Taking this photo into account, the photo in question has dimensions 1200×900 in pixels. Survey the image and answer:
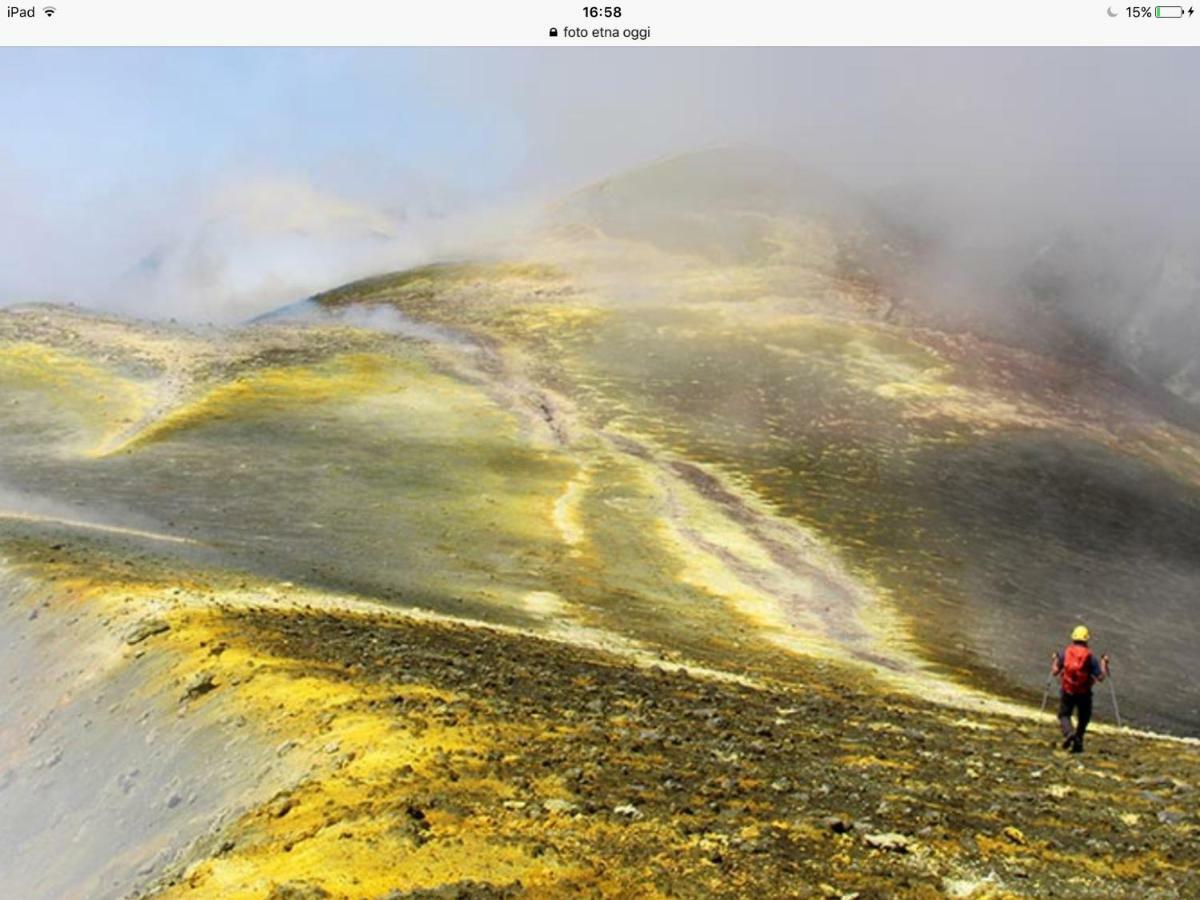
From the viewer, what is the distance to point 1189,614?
56.2 metres

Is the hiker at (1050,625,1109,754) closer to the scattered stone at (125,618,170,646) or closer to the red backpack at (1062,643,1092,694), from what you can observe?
the red backpack at (1062,643,1092,694)

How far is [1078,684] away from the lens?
83.0ft

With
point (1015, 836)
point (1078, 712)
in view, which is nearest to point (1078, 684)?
point (1078, 712)

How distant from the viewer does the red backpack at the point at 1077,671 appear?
2517 cm

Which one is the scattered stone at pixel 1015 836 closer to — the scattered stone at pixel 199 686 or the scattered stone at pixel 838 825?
the scattered stone at pixel 838 825

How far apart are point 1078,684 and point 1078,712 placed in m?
0.56

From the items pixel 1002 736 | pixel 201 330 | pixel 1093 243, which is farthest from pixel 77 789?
pixel 1093 243

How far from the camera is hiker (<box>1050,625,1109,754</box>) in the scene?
82.5 feet

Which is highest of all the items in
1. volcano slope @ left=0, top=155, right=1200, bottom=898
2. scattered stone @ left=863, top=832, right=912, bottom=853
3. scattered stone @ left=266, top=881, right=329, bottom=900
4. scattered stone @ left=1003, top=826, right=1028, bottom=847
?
scattered stone @ left=266, top=881, right=329, bottom=900

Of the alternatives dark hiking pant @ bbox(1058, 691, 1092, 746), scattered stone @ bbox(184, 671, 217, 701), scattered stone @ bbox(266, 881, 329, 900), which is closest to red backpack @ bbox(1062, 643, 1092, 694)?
dark hiking pant @ bbox(1058, 691, 1092, 746)

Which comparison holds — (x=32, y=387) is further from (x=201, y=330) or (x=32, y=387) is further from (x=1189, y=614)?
(x=1189, y=614)

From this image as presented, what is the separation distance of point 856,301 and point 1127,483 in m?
44.8

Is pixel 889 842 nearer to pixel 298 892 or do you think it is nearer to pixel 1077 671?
pixel 298 892

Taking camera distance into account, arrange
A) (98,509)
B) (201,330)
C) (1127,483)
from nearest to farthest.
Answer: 1. (98,509)
2. (1127,483)
3. (201,330)
